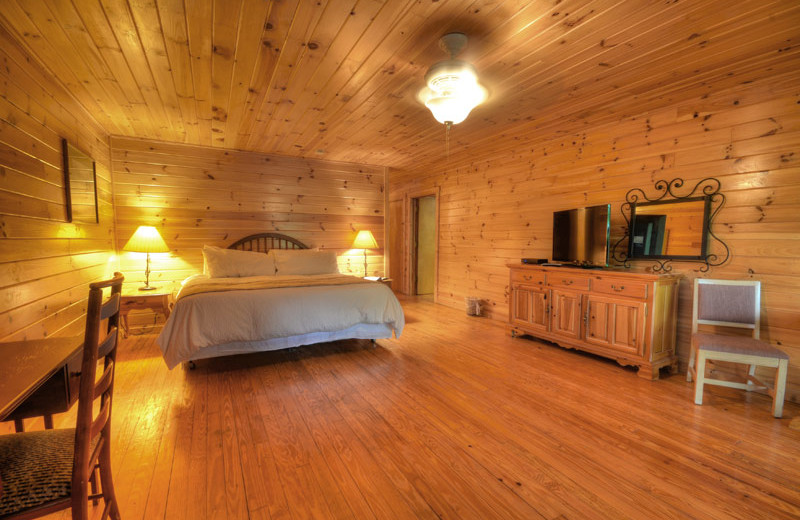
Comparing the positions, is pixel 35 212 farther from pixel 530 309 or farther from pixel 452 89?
pixel 530 309

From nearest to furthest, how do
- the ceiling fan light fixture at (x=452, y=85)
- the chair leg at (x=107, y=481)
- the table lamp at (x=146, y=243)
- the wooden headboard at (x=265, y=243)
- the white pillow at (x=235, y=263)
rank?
1. the chair leg at (x=107, y=481)
2. the ceiling fan light fixture at (x=452, y=85)
3. the table lamp at (x=146, y=243)
4. the white pillow at (x=235, y=263)
5. the wooden headboard at (x=265, y=243)

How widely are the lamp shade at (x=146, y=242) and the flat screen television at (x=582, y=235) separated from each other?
446cm

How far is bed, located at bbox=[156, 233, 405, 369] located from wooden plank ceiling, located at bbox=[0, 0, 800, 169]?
1.67m

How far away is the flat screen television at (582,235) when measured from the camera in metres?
3.25

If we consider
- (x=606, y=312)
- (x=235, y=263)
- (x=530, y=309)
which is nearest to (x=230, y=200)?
(x=235, y=263)

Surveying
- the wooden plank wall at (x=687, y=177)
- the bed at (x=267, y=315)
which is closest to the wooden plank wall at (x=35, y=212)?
the bed at (x=267, y=315)

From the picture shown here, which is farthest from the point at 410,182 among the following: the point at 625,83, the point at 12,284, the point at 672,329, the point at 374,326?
the point at 12,284

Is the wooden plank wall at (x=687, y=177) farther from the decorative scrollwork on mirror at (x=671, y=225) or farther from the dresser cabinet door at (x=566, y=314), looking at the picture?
the dresser cabinet door at (x=566, y=314)

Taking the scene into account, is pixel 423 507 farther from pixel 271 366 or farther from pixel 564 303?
pixel 564 303

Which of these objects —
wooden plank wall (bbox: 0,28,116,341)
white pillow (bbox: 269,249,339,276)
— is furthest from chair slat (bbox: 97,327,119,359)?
white pillow (bbox: 269,249,339,276)

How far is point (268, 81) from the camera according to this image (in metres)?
2.63

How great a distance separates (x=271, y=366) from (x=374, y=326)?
1.03 m

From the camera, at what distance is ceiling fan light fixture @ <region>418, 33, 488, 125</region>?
2.06m

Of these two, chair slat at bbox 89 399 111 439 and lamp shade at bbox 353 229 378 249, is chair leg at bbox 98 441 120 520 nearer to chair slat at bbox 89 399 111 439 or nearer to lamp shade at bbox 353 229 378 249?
chair slat at bbox 89 399 111 439
